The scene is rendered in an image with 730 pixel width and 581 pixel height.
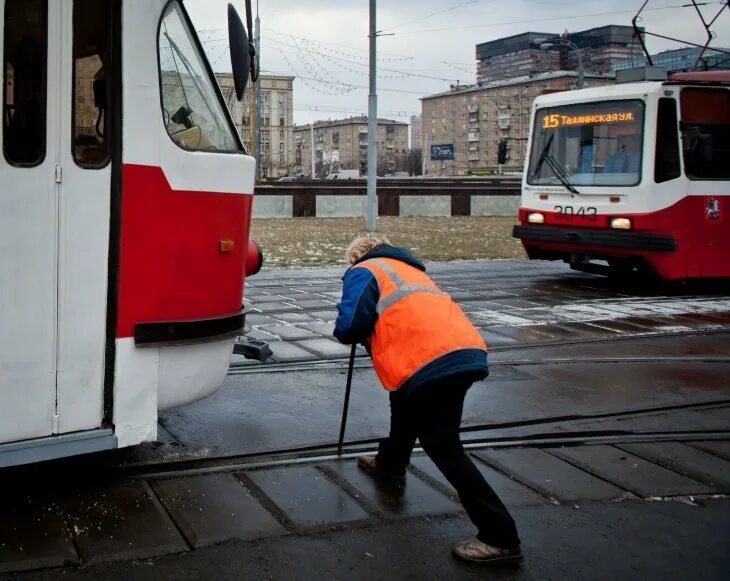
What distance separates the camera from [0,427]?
3.98m

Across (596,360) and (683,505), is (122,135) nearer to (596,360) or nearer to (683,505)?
(683,505)

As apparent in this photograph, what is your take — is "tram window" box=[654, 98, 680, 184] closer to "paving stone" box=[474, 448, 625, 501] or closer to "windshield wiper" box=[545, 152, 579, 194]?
"windshield wiper" box=[545, 152, 579, 194]

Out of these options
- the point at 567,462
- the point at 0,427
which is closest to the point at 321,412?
the point at 567,462

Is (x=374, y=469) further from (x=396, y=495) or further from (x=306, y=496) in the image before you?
(x=306, y=496)

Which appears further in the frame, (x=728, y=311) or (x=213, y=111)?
(x=728, y=311)

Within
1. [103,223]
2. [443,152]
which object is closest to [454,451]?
[103,223]

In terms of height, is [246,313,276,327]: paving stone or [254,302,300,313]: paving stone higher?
[254,302,300,313]: paving stone

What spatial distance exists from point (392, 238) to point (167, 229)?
1700cm

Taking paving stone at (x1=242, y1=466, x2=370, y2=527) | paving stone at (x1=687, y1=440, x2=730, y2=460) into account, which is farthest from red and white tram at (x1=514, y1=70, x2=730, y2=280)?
paving stone at (x1=242, y1=466, x2=370, y2=527)

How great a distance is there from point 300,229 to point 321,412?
17.4m

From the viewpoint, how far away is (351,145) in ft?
427

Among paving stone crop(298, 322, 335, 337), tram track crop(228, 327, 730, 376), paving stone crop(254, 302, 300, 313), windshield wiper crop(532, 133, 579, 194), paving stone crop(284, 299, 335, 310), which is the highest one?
windshield wiper crop(532, 133, 579, 194)

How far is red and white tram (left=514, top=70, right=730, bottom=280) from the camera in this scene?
1233 centimetres

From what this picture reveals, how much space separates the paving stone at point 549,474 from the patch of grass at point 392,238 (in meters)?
10.2
